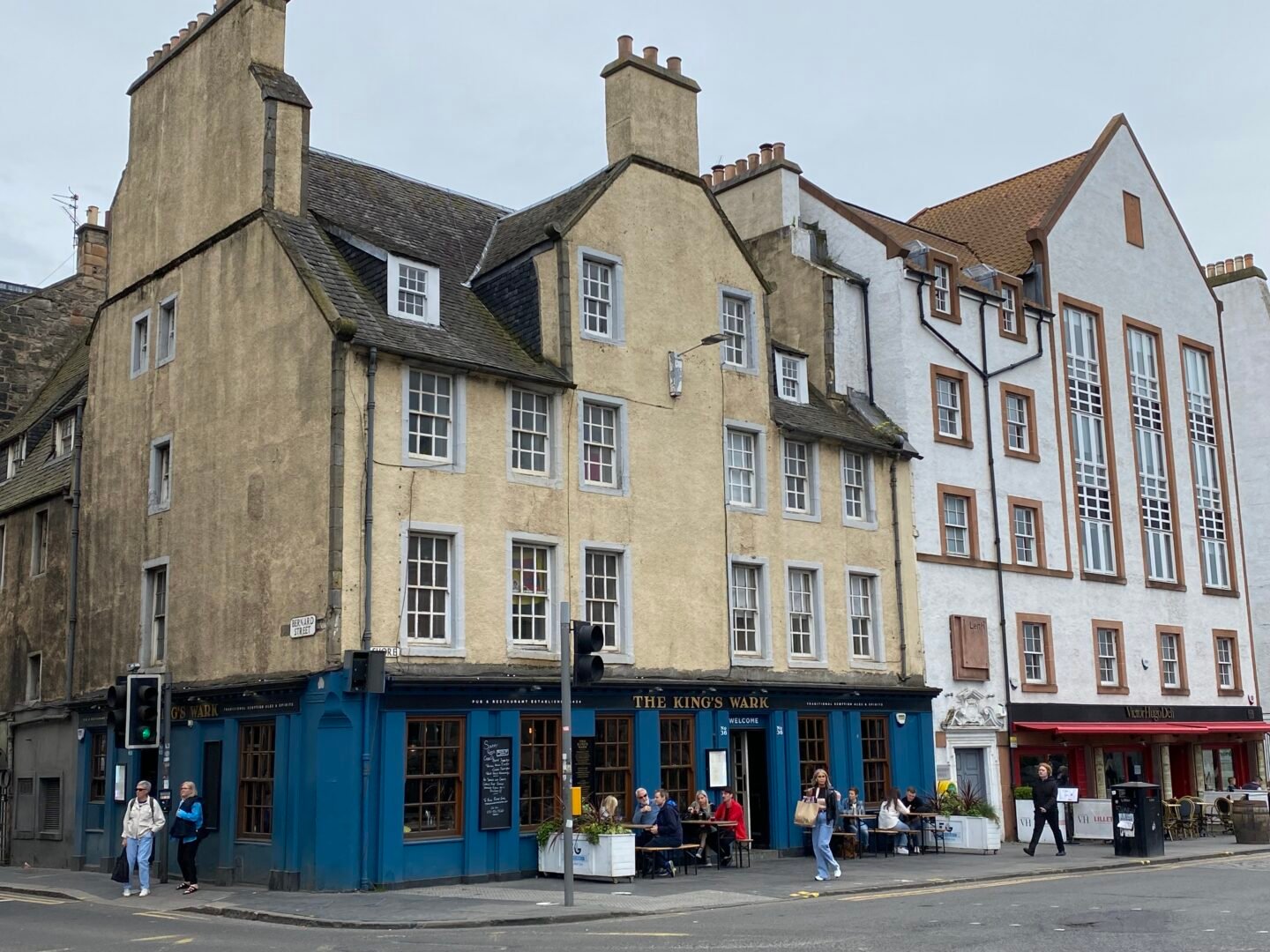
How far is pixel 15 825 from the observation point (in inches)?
1187

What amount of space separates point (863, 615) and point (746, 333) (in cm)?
659

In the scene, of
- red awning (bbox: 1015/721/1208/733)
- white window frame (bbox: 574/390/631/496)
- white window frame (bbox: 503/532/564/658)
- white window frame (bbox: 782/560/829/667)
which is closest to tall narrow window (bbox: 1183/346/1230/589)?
red awning (bbox: 1015/721/1208/733)

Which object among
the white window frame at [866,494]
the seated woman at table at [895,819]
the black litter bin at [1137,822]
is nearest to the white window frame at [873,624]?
the white window frame at [866,494]

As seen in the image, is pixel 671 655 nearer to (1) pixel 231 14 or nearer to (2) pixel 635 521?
(2) pixel 635 521

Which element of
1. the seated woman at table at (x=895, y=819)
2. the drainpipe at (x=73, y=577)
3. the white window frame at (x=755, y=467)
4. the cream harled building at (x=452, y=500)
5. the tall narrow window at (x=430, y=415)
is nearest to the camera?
the cream harled building at (x=452, y=500)

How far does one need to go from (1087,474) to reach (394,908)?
2468cm

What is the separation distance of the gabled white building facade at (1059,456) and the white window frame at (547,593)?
10.5 metres

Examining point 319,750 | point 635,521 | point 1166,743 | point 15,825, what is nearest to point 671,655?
point 635,521

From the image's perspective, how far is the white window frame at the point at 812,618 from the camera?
29094 millimetres

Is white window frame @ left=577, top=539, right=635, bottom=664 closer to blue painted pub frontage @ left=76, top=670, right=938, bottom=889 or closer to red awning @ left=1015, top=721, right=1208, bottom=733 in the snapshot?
blue painted pub frontage @ left=76, top=670, right=938, bottom=889

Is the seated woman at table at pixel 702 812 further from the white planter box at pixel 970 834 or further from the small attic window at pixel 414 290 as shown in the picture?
the small attic window at pixel 414 290

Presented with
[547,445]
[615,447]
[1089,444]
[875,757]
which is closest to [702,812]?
[875,757]

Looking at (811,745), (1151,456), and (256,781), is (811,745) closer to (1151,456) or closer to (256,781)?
(256,781)

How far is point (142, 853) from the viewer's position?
21906mm
